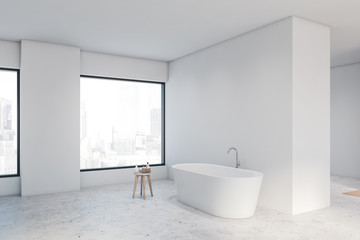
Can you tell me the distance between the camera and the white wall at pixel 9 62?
5.69 m

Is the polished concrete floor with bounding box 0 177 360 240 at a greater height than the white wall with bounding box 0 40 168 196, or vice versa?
the white wall with bounding box 0 40 168 196

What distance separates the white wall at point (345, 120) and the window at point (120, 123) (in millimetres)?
4572

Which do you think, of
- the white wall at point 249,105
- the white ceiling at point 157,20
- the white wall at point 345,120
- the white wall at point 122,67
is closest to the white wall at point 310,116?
the white wall at point 249,105

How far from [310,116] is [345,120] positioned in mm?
3902

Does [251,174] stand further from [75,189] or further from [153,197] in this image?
[75,189]

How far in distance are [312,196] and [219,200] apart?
1.52 metres

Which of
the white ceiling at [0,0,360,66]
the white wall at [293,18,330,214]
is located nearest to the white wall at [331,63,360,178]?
the white ceiling at [0,0,360,66]

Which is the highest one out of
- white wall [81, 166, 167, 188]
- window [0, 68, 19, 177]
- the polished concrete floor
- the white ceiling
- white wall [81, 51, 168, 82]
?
the white ceiling

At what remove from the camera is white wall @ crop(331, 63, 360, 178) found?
7.49m

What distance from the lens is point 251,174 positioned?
4.50m

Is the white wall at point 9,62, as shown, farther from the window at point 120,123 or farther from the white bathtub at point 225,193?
the white bathtub at point 225,193

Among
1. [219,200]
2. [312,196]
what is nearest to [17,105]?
[219,200]

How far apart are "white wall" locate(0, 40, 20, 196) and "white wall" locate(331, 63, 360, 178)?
755 cm

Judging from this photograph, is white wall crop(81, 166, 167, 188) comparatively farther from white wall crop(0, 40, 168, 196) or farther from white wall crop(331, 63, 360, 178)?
white wall crop(331, 63, 360, 178)
